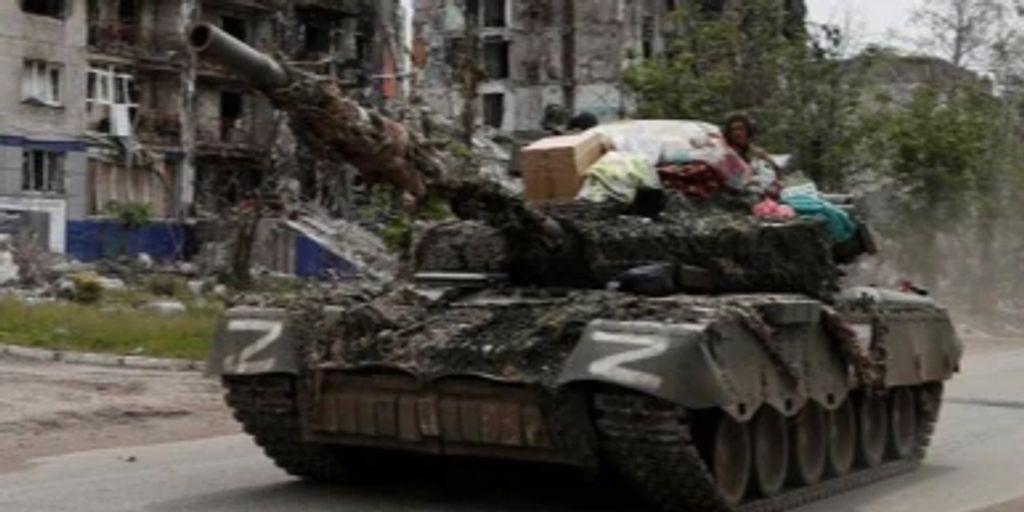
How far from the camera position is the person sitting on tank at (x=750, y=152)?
1116 cm

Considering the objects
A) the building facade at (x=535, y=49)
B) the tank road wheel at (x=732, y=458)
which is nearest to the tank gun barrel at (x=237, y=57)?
the tank road wheel at (x=732, y=458)

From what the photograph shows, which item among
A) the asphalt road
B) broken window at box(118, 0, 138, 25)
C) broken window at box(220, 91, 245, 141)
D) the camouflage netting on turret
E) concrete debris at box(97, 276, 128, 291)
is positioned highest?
broken window at box(118, 0, 138, 25)

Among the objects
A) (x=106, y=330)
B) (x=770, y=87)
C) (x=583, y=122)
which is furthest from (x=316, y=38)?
(x=583, y=122)

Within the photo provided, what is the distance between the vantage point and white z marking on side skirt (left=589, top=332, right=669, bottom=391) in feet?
27.6

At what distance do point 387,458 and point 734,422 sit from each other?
236cm

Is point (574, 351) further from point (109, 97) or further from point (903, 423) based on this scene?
point (109, 97)

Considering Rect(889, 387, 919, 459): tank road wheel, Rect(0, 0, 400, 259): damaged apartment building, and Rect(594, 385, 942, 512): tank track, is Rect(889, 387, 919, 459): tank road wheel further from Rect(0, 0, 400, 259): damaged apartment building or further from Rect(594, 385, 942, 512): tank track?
Rect(0, 0, 400, 259): damaged apartment building

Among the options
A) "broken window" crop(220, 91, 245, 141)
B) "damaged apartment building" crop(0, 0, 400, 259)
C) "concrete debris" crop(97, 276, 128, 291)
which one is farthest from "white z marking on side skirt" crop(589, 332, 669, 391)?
"broken window" crop(220, 91, 245, 141)

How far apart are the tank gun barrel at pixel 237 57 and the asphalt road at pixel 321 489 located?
8.08 feet

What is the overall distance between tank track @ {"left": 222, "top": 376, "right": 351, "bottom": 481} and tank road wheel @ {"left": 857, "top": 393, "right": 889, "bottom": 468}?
11.3 ft

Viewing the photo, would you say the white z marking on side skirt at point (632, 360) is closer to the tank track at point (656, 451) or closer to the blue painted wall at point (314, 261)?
the tank track at point (656, 451)

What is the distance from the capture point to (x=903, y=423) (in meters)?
12.3

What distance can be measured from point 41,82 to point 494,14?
73.9ft

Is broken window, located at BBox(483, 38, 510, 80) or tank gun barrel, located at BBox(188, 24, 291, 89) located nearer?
tank gun barrel, located at BBox(188, 24, 291, 89)
